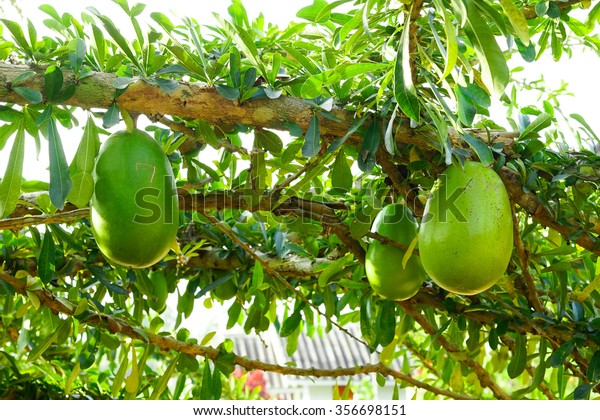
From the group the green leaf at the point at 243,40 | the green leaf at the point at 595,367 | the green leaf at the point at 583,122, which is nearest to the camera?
the green leaf at the point at 243,40

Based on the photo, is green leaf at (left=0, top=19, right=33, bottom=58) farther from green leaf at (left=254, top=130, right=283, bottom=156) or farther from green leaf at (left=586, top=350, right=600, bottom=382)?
green leaf at (left=586, top=350, right=600, bottom=382)

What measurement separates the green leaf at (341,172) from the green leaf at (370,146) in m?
0.13

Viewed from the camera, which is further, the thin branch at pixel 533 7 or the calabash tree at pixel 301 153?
the thin branch at pixel 533 7

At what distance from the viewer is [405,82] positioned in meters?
0.78

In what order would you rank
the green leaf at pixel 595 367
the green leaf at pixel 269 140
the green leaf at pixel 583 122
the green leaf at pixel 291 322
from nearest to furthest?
1. the green leaf at pixel 269 140
2. the green leaf at pixel 583 122
3. the green leaf at pixel 595 367
4. the green leaf at pixel 291 322

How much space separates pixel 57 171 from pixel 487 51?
568mm

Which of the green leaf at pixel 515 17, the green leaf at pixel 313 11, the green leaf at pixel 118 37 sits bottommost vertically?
the green leaf at pixel 515 17

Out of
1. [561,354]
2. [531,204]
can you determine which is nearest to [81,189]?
[531,204]

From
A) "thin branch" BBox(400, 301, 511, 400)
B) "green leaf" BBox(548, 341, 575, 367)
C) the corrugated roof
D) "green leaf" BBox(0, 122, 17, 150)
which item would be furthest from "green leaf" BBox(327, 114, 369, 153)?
the corrugated roof

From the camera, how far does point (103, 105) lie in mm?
908

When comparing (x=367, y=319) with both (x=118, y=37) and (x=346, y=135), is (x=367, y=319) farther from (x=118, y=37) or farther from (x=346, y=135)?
(x=118, y=37)

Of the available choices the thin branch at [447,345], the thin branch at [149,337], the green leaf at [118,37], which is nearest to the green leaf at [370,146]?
the green leaf at [118,37]

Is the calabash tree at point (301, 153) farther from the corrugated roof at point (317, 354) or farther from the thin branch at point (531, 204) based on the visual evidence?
the corrugated roof at point (317, 354)

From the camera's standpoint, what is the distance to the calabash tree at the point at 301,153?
897 mm
